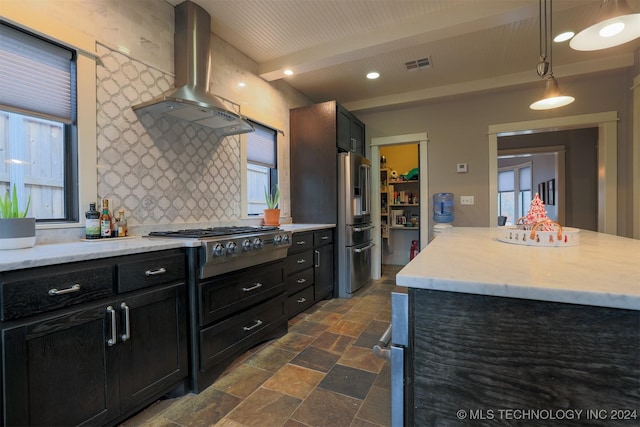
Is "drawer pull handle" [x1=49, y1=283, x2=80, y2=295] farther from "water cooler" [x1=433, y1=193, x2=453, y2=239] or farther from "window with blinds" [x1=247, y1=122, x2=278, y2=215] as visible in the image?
"water cooler" [x1=433, y1=193, x2=453, y2=239]

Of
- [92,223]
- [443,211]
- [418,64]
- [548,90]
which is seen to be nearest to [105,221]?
[92,223]

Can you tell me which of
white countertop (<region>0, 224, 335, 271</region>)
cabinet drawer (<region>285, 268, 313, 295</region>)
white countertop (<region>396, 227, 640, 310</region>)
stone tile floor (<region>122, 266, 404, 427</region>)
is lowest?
stone tile floor (<region>122, 266, 404, 427</region>)

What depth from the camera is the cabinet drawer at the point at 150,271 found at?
1.38 meters

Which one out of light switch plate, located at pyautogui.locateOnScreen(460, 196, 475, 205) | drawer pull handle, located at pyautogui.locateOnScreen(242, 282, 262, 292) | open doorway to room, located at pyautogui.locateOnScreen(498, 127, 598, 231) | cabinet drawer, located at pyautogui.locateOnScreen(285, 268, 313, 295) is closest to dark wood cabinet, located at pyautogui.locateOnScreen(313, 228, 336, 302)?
cabinet drawer, located at pyautogui.locateOnScreen(285, 268, 313, 295)

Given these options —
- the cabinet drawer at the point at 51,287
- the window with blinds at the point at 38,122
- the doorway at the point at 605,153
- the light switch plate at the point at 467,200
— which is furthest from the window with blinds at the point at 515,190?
the window with blinds at the point at 38,122

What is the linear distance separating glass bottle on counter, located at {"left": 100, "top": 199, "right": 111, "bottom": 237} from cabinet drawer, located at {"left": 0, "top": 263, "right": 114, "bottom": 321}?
0.56m

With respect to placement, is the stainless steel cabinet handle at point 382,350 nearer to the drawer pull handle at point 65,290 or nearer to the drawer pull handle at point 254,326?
the drawer pull handle at point 65,290

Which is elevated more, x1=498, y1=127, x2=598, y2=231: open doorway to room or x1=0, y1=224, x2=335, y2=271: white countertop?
x1=498, y1=127, x2=598, y2=231: open doorway to room

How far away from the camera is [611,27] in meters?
1.27

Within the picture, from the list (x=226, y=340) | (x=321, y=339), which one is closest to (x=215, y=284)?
(x=226, y=340)

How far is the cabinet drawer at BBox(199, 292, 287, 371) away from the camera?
5.68 ft

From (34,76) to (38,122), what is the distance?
0.82ft

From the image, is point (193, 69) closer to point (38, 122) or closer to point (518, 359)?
point (38, 122)

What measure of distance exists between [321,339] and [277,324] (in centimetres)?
39
